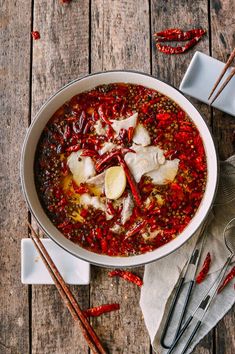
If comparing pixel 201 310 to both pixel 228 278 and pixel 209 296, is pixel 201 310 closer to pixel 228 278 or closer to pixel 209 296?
pixel 209 296

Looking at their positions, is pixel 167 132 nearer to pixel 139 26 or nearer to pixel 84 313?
pixel 139 26

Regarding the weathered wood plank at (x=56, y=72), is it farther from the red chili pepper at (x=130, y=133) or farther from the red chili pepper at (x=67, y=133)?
the red chili pepper at (x=130, y=133)

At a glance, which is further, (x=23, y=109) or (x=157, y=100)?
(x=23, y=109)

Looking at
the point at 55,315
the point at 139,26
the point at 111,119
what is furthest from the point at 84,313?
the point at 139,26

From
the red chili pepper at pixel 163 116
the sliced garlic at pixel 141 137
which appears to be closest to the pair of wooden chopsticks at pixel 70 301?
the sliced garlic at pixel 141 137

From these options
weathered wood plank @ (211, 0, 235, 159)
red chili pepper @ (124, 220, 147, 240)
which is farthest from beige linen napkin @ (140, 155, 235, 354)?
weathered wood plank @ (211, 0, 235, 159)

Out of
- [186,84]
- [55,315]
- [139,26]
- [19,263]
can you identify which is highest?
[139,26]

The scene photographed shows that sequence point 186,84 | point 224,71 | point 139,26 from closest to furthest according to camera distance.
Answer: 1. point 224,71
2. point 186,84
3. point 139,26
